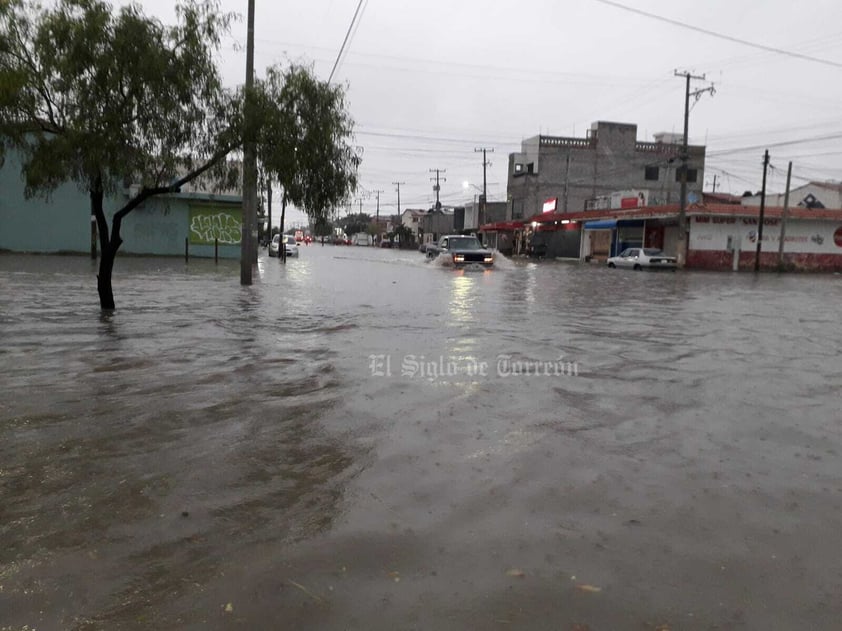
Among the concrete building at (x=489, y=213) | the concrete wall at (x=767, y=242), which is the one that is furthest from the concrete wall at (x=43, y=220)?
the concrete building at (x=489, y=213)

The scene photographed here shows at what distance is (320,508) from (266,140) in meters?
9.05

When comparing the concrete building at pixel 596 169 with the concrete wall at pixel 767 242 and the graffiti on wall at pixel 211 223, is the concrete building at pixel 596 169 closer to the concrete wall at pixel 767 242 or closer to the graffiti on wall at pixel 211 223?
the concrete wall at pixel 767 242

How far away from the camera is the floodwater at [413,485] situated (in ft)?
10.8

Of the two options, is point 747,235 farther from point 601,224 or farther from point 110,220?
point 110,220

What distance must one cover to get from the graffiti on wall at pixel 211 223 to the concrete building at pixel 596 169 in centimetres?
3745

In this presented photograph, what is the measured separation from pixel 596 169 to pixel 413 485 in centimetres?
6732

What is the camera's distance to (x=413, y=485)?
4.74 m

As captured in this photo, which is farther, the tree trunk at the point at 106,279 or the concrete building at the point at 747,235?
the concrete building at the point at 747,235

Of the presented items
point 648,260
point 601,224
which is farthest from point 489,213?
point 648,260

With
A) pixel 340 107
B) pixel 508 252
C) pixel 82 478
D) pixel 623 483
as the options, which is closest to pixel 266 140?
pixel 340 107

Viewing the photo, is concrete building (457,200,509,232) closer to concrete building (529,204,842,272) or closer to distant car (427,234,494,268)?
concrete building (529,204,842,272)

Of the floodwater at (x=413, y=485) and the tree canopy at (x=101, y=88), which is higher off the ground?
the tree canopy at (x=101, y=88)

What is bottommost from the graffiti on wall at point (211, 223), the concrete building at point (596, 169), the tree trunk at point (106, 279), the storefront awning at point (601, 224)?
the tree trunk at point (106, 279)

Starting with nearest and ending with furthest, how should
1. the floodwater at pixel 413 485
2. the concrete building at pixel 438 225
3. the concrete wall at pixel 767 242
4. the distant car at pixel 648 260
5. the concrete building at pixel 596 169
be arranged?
the floodwater at pixel 413 485
the distant car at pixel 648 260
the concrete wall at pixel 767 242
the concrete building at pixel 596 169
the concrete building at pixel 438 225
